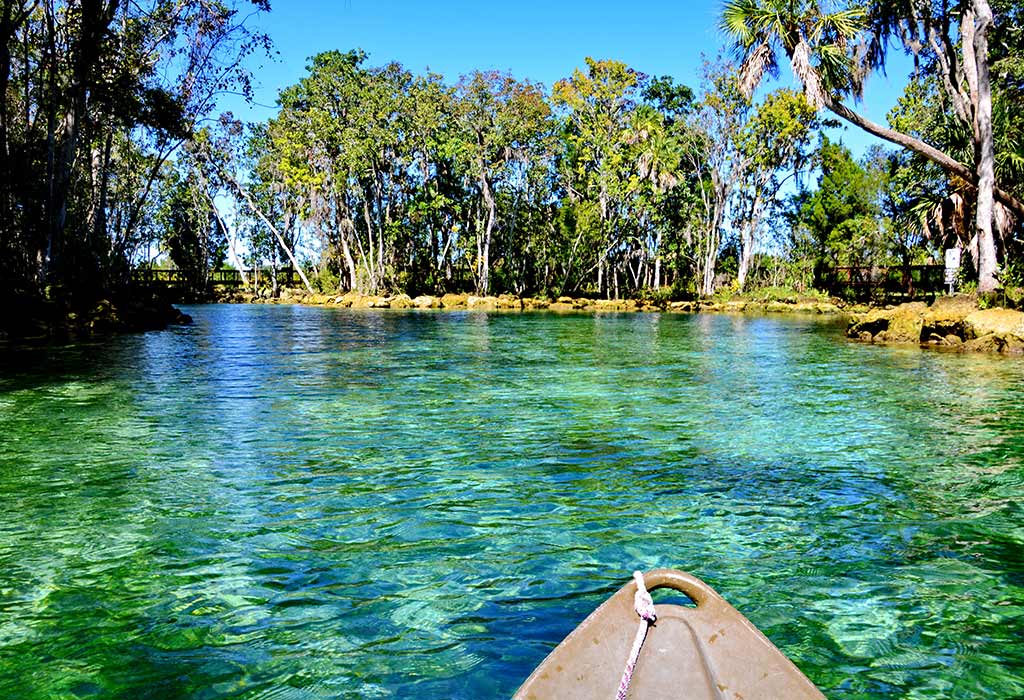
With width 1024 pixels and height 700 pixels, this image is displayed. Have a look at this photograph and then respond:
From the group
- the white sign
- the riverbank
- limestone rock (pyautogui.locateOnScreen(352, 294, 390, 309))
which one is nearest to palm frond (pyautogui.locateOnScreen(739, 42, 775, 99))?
the white sign

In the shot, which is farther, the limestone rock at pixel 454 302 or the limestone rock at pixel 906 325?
the limestone rock at pixel 454 302

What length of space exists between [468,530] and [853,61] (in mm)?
24103

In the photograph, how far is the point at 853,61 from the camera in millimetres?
23391

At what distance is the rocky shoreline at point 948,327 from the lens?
57.0ft

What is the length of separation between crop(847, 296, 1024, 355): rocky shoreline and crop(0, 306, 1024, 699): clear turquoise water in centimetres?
746

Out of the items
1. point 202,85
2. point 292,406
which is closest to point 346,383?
point 292,406

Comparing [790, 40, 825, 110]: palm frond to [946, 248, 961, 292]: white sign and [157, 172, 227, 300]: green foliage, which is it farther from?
[157, 172, 227, 300]: green foliage

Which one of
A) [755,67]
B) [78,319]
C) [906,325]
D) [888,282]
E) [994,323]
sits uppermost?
[755,67]

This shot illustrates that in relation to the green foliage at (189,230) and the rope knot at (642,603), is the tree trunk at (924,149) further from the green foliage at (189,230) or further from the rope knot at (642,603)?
the green foliage at (189,230)

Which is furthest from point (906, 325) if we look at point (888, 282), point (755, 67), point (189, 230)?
point (189, 230)

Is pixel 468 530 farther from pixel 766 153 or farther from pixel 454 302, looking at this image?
pixel 766 153

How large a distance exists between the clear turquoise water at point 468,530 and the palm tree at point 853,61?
13280 mm

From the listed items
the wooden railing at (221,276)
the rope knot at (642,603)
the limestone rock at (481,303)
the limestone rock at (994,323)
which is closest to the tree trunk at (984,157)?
the limestone rock at (994,323)

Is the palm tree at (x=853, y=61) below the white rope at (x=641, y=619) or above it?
above
